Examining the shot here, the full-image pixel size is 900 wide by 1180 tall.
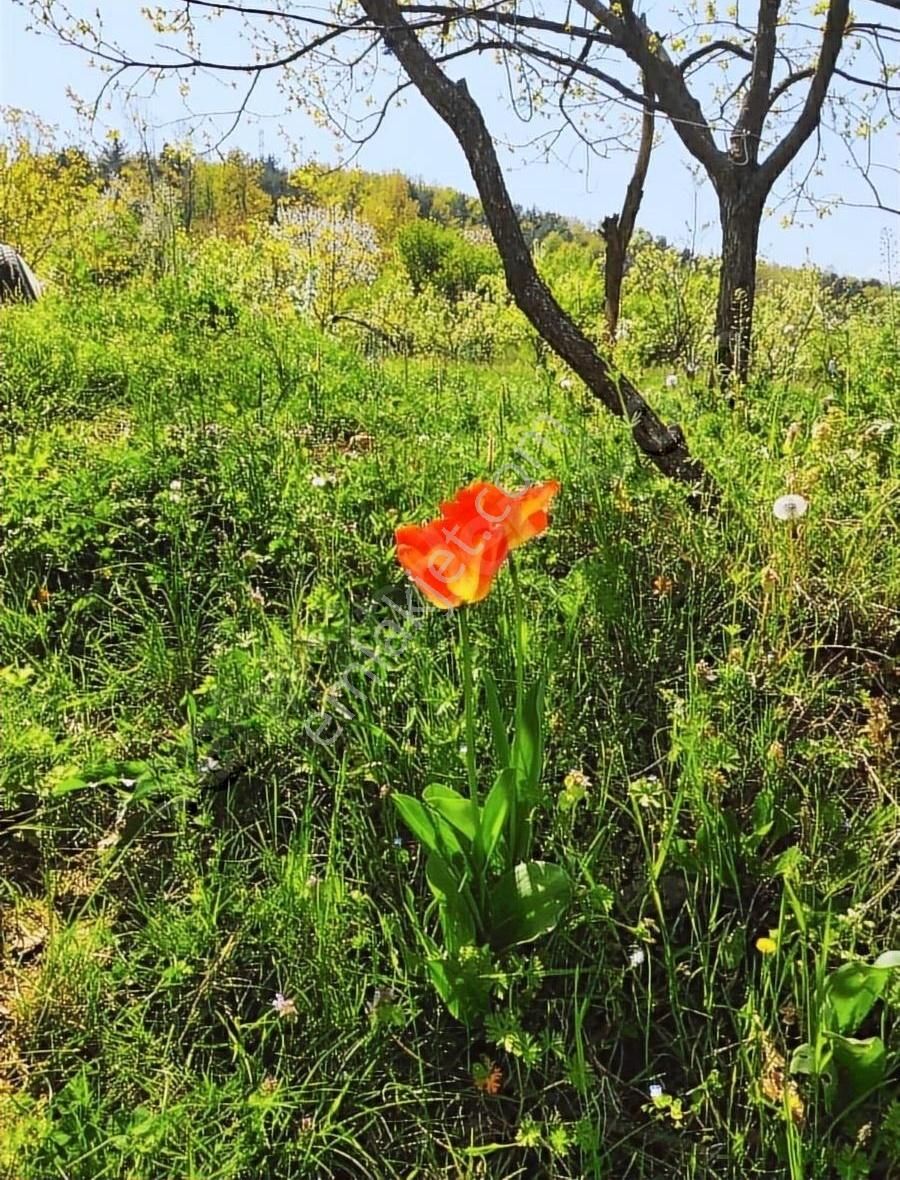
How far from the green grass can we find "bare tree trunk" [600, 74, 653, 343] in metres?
1.36

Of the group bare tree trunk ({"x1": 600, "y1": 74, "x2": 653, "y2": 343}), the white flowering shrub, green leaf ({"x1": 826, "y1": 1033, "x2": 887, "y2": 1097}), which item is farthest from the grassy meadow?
the white flowering shrub

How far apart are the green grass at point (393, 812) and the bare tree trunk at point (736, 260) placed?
88cm

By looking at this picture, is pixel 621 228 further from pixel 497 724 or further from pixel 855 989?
pixel 855 989

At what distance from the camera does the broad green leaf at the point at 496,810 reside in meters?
1.13

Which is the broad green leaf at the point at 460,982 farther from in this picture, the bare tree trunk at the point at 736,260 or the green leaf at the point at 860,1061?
the bare tree trunk at the point at 736,260

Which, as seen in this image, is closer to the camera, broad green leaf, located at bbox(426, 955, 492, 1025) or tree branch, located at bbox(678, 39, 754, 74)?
broad green leaf, located at bbox(426, 955, 492, 1025)

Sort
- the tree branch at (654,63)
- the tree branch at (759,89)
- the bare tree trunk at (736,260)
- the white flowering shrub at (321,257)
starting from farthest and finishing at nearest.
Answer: the white flowering shrub at (321,257) → the tree branch at (654,63) → the tree branch at (759,89) → the bare tree trunk at (736,260)

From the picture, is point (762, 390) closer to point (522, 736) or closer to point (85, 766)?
point (522, 736)

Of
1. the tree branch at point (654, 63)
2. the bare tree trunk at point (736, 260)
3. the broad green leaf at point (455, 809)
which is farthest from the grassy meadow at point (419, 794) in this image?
the tree branch at point (654, 63)

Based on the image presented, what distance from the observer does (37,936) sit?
1.34 m

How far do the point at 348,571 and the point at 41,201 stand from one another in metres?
14.5

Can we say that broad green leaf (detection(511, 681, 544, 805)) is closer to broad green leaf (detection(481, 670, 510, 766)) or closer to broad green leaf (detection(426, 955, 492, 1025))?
broad green leaf (detection(481, 670, 510, 766))

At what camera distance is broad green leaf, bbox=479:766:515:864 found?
1.13 meters

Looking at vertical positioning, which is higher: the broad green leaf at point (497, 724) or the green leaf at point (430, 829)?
the broad green leaf at point (497, 724)
